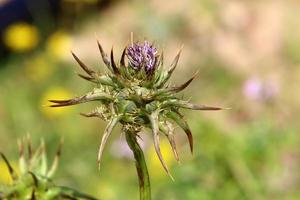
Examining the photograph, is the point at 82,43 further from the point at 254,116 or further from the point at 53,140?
the point at 254,116

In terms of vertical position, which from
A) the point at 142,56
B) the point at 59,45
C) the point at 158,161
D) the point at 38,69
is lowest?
the point at 158,161

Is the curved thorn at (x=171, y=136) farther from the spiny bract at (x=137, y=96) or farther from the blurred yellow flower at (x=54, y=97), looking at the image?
the blurred yellow flower at (x=54, y=97)

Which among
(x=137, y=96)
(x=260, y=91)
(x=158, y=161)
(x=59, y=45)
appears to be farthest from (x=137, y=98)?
(x=59, y=45)

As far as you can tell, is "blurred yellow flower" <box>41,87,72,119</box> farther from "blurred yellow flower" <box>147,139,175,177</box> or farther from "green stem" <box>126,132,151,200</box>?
"green stem" <box>126,132,151,200</box>

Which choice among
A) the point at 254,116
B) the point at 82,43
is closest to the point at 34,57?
the point at 82,43

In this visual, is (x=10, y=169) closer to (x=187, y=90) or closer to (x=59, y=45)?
(x=187, y=90)

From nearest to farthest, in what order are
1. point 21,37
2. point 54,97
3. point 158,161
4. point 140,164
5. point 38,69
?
point 140,164
point 158,161
point 54,97
point 38,69
point 21,37

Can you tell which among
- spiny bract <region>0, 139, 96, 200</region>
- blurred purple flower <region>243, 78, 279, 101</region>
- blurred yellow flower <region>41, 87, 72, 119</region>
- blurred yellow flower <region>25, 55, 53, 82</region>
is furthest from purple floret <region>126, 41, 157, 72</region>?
blurred yellow flower <region>25, 55, 53, 82</region>
